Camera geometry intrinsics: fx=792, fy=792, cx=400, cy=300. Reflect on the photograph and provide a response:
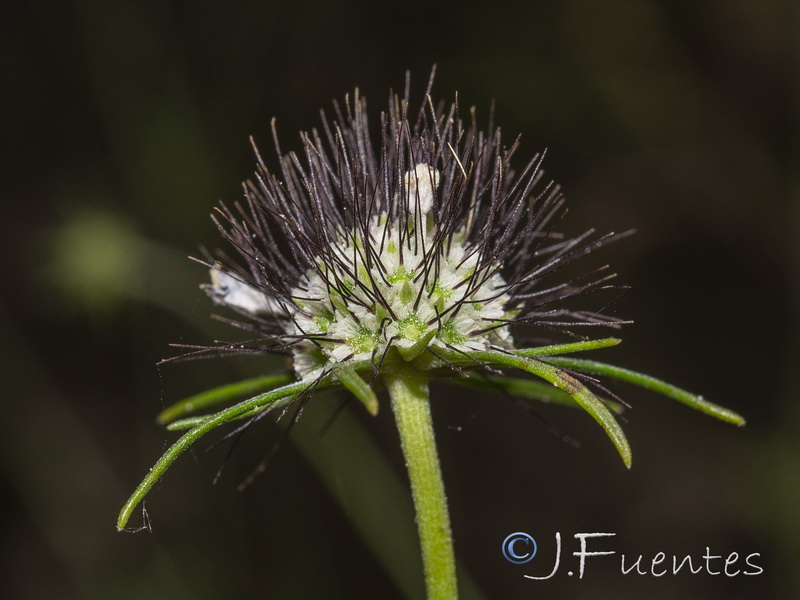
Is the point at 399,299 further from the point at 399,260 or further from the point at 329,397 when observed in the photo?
the point at 329,397

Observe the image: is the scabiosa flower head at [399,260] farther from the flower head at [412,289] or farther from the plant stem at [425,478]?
the plant stem at [425,478]

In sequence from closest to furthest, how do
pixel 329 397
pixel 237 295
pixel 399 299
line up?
pixel 399 299, pixel 237 295, pixel 329 397

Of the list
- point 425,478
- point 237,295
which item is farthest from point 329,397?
point 425,478

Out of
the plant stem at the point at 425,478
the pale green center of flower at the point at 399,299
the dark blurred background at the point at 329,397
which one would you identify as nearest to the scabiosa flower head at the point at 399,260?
the pale green center of flower at the point at 399,299

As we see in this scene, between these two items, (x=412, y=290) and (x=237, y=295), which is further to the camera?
(x=237, y=295)

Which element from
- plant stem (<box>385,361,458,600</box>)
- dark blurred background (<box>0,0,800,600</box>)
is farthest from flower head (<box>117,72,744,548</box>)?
Answer: dark blurred background (<box>0,0,800,600</box>)

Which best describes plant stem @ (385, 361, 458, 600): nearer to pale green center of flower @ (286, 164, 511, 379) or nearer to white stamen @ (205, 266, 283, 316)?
pale green center of flower @ (286, 164, 511, 379)
